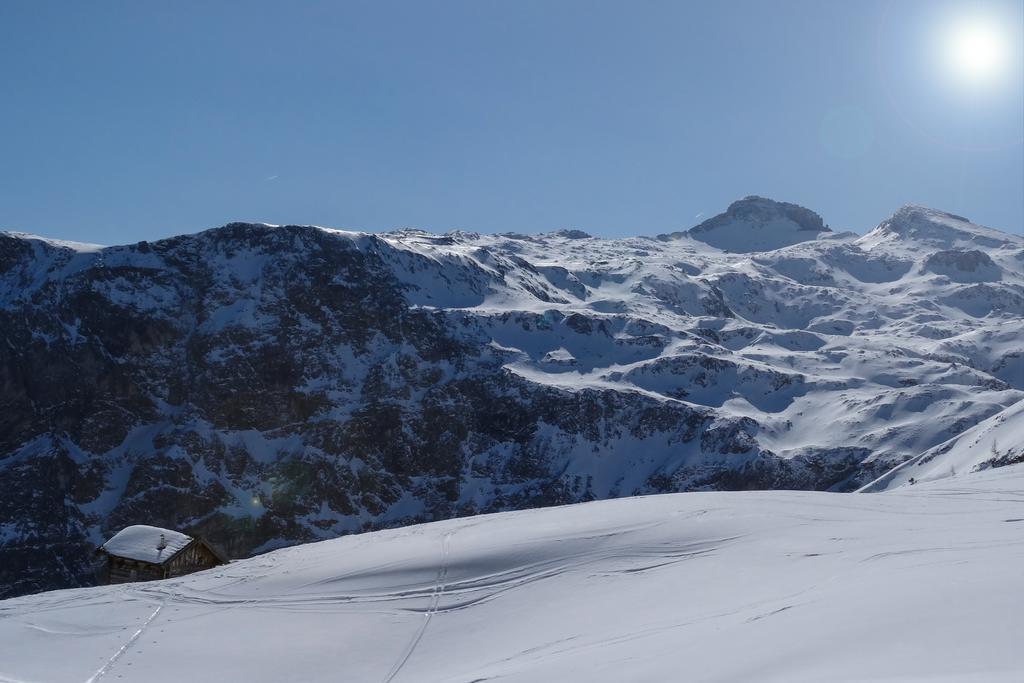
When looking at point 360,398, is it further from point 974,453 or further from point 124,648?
point 124,648

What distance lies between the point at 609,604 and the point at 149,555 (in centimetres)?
2760

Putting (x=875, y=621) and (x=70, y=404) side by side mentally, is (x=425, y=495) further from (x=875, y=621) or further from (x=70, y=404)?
(x=875, y=621)

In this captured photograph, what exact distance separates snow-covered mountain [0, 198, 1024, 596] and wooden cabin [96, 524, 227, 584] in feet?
212

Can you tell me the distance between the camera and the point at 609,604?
17078 millimetres

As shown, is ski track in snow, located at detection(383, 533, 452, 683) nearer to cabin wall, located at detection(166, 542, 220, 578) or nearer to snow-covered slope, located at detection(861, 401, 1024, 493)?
cabin wall, located at detection(166, 542, 220, 578)

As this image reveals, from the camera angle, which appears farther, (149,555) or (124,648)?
(149,555)

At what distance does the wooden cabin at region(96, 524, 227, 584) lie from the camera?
3688 cm

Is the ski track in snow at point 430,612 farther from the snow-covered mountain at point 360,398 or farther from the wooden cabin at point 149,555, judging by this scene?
the snow-covered mountain at point 360,398

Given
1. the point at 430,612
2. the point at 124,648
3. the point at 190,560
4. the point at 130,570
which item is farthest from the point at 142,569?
the point at 430,612

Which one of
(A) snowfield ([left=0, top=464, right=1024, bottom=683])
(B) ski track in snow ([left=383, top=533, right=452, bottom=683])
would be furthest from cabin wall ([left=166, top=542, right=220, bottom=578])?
(B) ski track in snow ([left=383, top=533, right=452, bottom=683])

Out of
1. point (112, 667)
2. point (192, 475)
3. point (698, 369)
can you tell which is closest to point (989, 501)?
point (112, 667)

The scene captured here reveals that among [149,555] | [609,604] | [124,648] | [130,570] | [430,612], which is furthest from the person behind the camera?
[149,555]

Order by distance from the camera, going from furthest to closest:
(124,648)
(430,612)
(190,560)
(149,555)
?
(190,560), (149,555), (430,612), (124,648)

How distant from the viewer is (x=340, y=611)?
19891 millimetres
